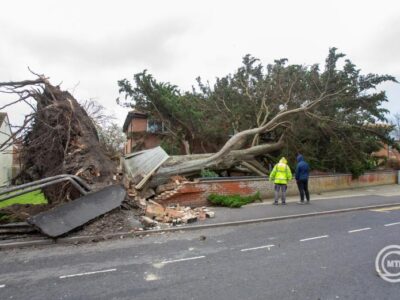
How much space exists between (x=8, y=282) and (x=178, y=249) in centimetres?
305

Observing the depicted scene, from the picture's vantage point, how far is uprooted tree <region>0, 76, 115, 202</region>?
10.0 meters

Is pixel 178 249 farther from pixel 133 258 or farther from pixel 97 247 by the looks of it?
pixel 97 247

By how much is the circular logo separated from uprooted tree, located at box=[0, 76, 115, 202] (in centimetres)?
748

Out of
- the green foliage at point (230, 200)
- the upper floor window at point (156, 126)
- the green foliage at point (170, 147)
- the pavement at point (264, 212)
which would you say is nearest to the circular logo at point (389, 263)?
the pavement at point (264, 212)

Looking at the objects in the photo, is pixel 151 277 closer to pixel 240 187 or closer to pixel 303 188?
pixel 240 187

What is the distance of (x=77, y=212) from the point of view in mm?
7945

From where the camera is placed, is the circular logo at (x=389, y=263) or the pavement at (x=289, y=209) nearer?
the circular logo at (x=389, y=263)

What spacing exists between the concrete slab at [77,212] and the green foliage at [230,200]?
3.77 meters

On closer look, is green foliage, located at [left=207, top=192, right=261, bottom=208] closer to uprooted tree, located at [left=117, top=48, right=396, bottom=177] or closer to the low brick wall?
the low brick wall

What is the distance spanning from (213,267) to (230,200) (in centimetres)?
630

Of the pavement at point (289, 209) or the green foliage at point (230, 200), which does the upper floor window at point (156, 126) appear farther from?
the pavement at point (289, 209)

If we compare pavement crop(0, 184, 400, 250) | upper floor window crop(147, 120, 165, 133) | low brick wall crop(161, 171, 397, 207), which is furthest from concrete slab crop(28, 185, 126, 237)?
upper floor window crop(147, 120, 165, 133)

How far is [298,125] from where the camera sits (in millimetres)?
16562

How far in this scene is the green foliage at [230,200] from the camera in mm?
11477
